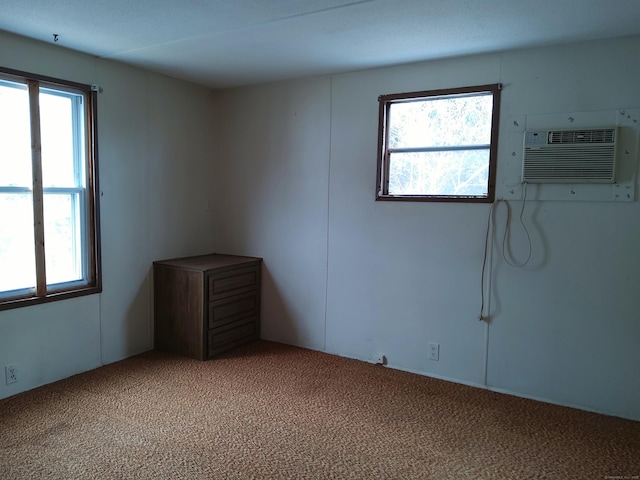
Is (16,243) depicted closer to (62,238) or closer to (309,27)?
(62,238)

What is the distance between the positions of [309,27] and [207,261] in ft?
7.34

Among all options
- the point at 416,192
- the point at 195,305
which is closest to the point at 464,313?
the point at 416,192

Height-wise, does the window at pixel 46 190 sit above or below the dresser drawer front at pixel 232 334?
above

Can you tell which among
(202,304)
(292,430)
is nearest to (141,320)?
(202,304)

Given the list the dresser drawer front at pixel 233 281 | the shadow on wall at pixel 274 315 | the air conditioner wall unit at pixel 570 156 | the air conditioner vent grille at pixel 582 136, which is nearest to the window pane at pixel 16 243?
the dresser drawer front at pixel 233 281

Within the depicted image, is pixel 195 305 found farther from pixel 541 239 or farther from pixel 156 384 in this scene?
pixel 541 239

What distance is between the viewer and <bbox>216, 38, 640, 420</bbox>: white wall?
288 centimetres

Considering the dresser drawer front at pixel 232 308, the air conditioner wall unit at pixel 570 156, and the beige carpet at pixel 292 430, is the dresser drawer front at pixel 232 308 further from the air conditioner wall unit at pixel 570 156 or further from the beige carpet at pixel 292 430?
the air conditioner wall unit at pixel 570 156

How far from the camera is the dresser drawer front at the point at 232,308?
3768mm

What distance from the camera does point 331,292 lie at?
3920mm

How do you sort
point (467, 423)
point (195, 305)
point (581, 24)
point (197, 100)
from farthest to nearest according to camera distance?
point (197, 100)
point (195, 305)
point (467, 423)
point (581, 24)

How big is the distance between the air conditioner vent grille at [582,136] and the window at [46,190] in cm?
333

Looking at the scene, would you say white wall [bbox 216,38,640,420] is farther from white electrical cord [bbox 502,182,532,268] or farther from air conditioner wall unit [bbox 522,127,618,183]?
air conditioner wall unit [bbox 522,127,618,183]

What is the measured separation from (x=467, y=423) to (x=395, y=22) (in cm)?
248
